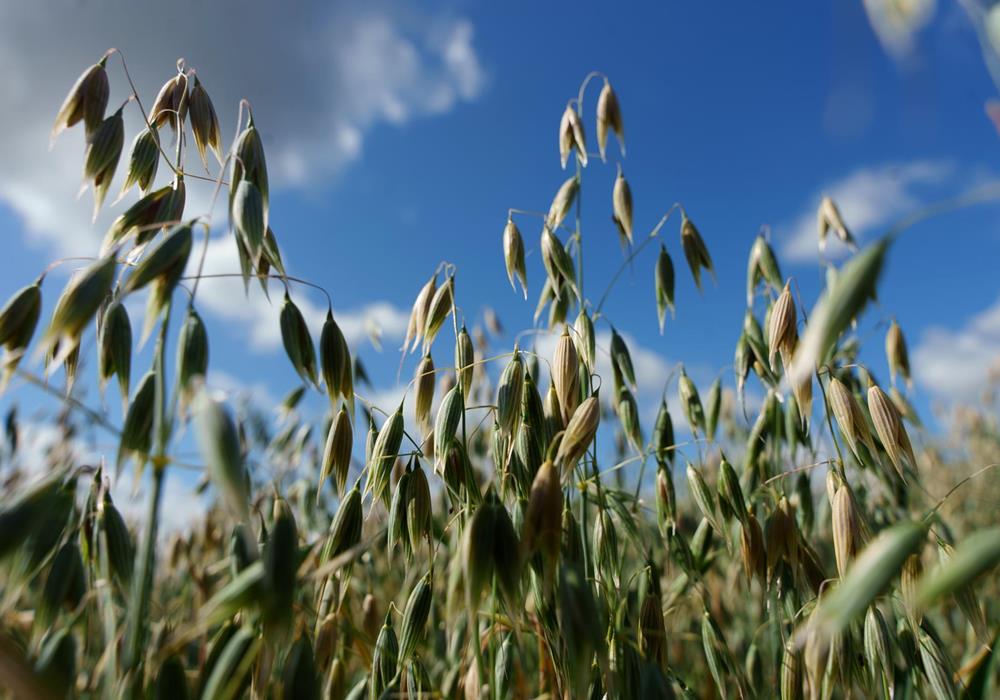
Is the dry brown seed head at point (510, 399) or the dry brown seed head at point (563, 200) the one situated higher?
the dry brown seed head at point (563, 200)

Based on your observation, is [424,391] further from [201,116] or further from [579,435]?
[201,116]

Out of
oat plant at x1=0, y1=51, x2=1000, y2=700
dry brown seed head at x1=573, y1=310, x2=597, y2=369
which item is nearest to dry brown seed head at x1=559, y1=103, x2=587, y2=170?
oat plant at x1=0, y1=51, x2=1000, y2=700

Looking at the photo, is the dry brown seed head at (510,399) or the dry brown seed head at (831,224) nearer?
the dry brown seed head at (510,399)

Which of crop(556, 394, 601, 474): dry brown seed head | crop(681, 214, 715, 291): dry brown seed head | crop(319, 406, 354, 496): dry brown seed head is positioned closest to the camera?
crop(556, 394, 601, 474): dry brown seed head

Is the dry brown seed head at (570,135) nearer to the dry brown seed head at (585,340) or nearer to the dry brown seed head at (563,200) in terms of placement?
the dry brown seed head at (563,200)

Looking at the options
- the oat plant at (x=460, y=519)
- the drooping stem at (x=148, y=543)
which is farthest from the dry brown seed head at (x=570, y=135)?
the drooping stem at (x=148, y=543)

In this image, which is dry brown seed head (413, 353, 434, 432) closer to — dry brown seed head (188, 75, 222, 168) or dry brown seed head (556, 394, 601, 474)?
dry brown seed head (556, 394, 601, 474)

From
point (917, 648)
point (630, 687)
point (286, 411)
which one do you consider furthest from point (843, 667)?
point (286, 411)

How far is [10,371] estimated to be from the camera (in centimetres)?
72

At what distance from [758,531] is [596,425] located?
45 centimetres

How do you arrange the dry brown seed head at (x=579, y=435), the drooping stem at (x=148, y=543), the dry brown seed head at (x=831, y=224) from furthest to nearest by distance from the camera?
the dry brown seed head at (x=831, y=224)
the dry brown seed head at (x=579, y=435)
the drooping stem at (x=148, y=543)

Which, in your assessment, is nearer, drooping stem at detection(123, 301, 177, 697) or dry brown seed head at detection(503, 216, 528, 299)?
drooping stem at detection(123, 301, 177, 697)

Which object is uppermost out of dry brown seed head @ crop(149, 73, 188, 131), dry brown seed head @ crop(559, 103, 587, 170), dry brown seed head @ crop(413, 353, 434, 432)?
dry brown seed head @ crop(559, 103, 587, 170)

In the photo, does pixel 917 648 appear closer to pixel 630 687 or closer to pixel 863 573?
pixel 630 687
